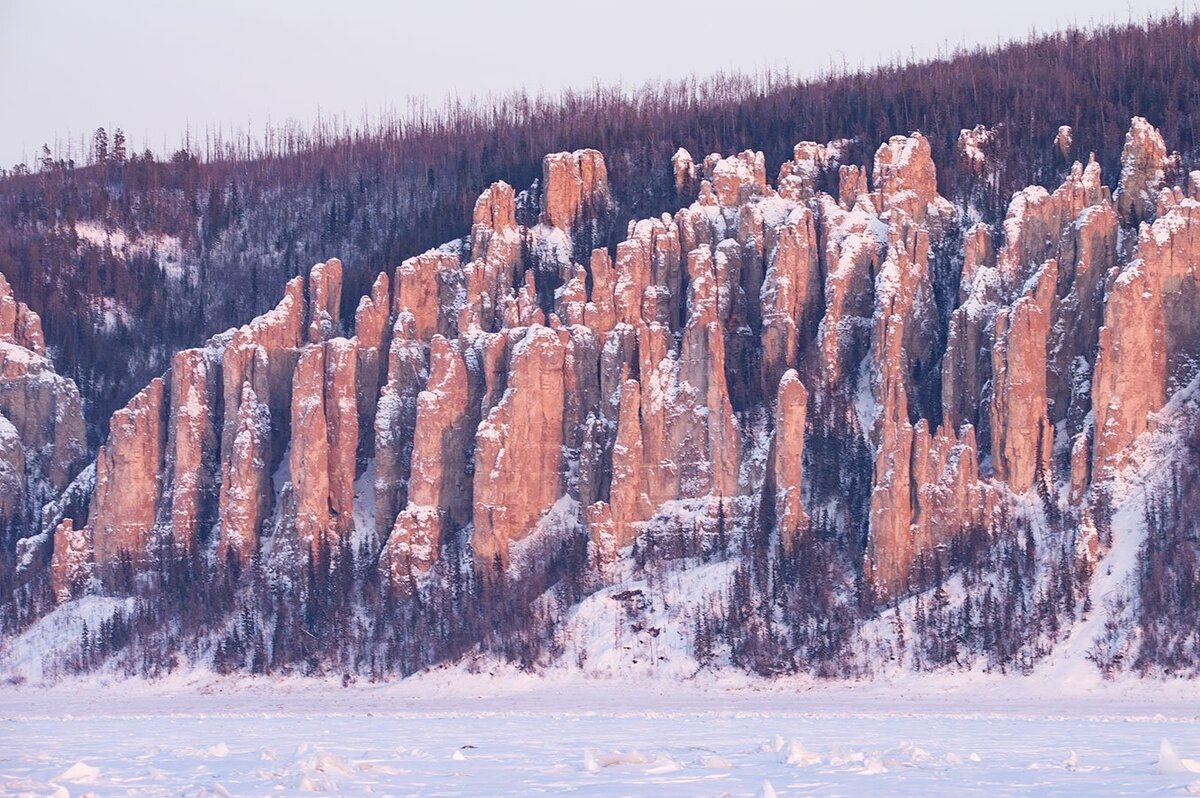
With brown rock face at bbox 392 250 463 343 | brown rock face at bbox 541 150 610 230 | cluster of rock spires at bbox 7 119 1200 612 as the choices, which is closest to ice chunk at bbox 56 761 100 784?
cluster of rock spires at bbox 7 119 1200 612

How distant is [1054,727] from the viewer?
5859 cm

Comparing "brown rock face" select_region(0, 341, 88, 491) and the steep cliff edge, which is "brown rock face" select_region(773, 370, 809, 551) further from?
"brown rock face" select_region(0, 341, 88, 491)

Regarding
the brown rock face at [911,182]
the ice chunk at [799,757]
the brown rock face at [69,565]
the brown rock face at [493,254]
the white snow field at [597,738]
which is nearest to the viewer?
the white snow field at [597,738]

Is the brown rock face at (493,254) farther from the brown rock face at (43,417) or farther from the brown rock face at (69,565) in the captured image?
the brown rock face at (43,417)

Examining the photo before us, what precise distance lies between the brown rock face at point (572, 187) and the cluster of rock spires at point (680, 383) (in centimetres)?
206

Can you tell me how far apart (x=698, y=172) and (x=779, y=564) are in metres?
40.2

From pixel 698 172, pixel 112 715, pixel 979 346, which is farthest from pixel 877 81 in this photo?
pixel 112 715

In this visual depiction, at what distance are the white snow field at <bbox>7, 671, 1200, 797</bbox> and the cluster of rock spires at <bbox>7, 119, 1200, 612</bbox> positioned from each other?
1174cm

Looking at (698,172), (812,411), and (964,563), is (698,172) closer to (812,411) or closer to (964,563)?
(812,411)

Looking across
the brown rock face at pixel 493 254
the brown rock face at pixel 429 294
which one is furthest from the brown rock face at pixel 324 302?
the brown rock face at pixel 493 254

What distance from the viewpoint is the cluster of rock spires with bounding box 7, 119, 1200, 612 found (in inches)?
3716

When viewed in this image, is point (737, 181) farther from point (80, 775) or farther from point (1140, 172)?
point (80, 775)

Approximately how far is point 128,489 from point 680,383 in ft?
116

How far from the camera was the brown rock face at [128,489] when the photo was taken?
112 meters
